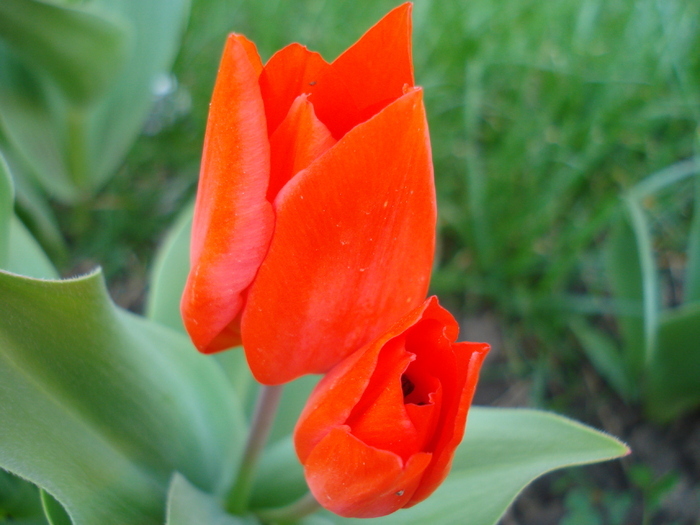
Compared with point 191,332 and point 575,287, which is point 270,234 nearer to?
point 191,332

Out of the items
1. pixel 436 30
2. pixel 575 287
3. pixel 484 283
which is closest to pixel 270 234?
pixel 484 283

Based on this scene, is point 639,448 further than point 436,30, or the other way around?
point 436,30

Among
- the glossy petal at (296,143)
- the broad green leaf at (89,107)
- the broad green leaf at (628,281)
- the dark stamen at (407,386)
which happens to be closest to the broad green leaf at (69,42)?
the broad green leaf at (89,107)

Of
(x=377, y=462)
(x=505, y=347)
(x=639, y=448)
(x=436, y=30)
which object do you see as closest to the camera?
(x=377, y=462)

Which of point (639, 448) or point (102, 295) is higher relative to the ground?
point (102, 295)

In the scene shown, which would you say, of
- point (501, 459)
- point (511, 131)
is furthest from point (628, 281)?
point (501, 459)

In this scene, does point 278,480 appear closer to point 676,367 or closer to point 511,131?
point 676,367

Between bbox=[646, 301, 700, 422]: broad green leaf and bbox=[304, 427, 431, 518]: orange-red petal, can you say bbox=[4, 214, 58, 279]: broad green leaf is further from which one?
bbox=[646, 301, 700, 422]: broad green leaf
